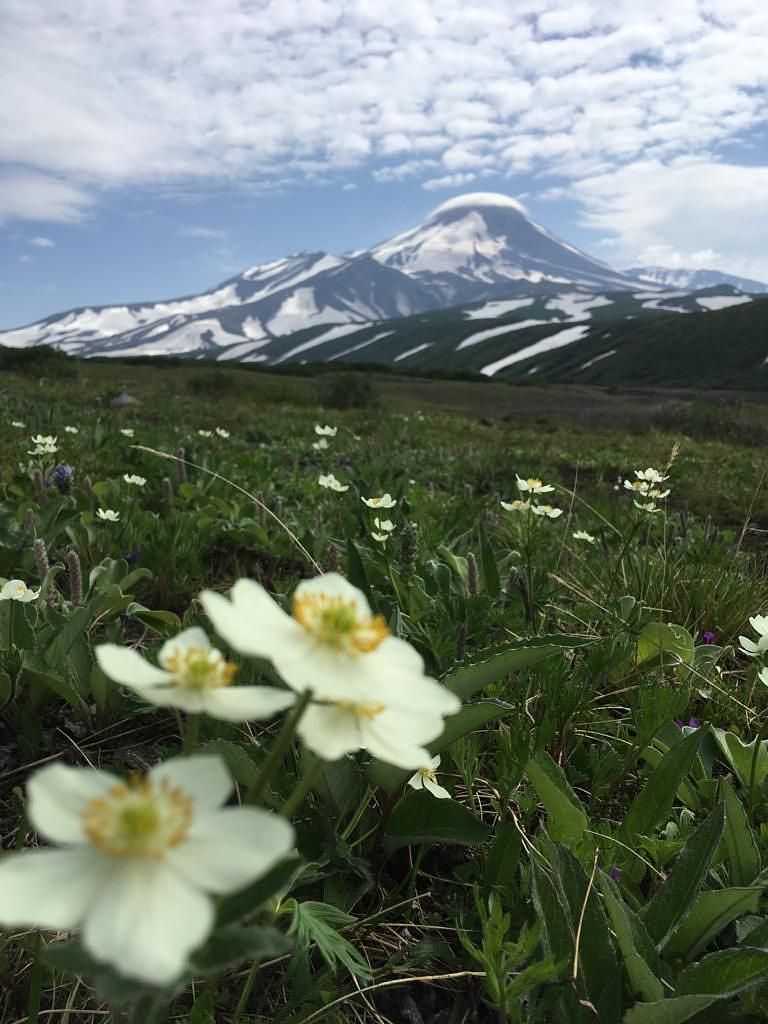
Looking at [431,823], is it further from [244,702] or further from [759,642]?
[759,642]

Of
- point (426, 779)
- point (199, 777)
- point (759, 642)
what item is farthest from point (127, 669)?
point (759, 642)

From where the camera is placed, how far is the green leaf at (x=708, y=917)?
149 centimetres

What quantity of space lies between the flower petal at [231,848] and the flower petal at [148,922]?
0.01m

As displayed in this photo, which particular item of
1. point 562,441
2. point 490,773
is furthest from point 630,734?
point 562,441

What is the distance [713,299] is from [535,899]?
742 feet

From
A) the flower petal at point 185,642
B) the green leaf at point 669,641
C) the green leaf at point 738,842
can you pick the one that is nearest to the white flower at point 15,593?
the flower petal at point 185,642

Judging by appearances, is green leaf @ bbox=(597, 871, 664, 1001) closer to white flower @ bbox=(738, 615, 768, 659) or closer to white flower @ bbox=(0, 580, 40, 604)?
white flower @ bbox=(738, 615, 768, 659)

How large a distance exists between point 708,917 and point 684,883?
9cm

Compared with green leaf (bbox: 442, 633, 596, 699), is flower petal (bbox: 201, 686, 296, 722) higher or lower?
higher

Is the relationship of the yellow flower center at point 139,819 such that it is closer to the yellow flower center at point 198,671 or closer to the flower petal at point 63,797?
the flower petal at point 63,797

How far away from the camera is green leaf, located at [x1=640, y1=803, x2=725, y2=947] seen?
1506mm

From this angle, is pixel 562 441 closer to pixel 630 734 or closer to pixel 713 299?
pixel 630 734

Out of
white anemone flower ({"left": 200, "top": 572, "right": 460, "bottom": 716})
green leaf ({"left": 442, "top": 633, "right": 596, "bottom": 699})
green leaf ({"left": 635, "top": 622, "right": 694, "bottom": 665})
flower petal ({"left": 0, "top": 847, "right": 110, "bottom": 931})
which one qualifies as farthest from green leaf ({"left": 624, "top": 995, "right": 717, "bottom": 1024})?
green leaf ({"left": 635, "top": 622, "right": 694, "bottom": 665})

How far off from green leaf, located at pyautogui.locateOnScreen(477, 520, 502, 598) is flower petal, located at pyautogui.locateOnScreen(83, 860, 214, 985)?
2.59 m
